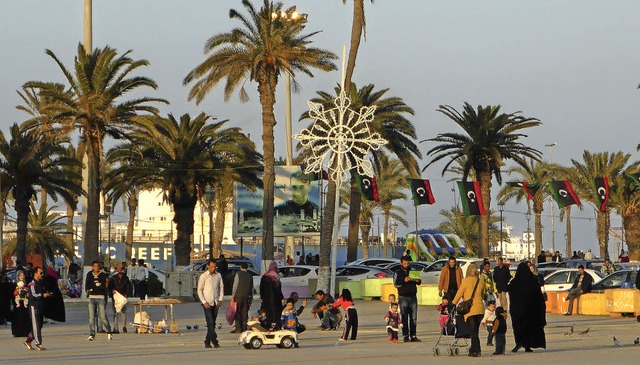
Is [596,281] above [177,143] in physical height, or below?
below

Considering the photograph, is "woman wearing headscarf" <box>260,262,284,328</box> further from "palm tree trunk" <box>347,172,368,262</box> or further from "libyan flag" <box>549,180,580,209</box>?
"libyan flag" <box>549,180,580,209</box>

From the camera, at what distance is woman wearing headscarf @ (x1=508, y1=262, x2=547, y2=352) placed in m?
19.8

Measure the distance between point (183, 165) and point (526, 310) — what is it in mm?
36975

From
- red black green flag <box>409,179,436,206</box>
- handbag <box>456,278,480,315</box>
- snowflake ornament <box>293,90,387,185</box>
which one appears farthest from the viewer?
red black green flag <box>409,179,436,206</box>

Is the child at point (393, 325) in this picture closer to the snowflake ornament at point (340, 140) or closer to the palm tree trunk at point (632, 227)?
the snowflake ornament at point (340, 140)

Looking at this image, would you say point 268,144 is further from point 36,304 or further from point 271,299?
point 36,304

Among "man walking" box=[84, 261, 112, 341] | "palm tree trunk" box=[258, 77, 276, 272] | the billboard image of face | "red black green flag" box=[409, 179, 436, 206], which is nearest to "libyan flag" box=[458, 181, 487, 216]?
"red black green flag" box=[409, 179, 436, 206]

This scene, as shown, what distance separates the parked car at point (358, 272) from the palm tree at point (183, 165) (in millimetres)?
9072

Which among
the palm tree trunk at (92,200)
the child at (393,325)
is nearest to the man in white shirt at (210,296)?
the child at (393,325)

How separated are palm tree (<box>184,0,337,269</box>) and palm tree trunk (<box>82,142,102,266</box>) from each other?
5.24 metres

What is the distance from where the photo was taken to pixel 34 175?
5178cm

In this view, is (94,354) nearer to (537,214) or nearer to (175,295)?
(175,295)

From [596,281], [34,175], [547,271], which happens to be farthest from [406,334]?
[34,175]

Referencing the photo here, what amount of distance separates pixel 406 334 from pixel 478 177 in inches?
1485
